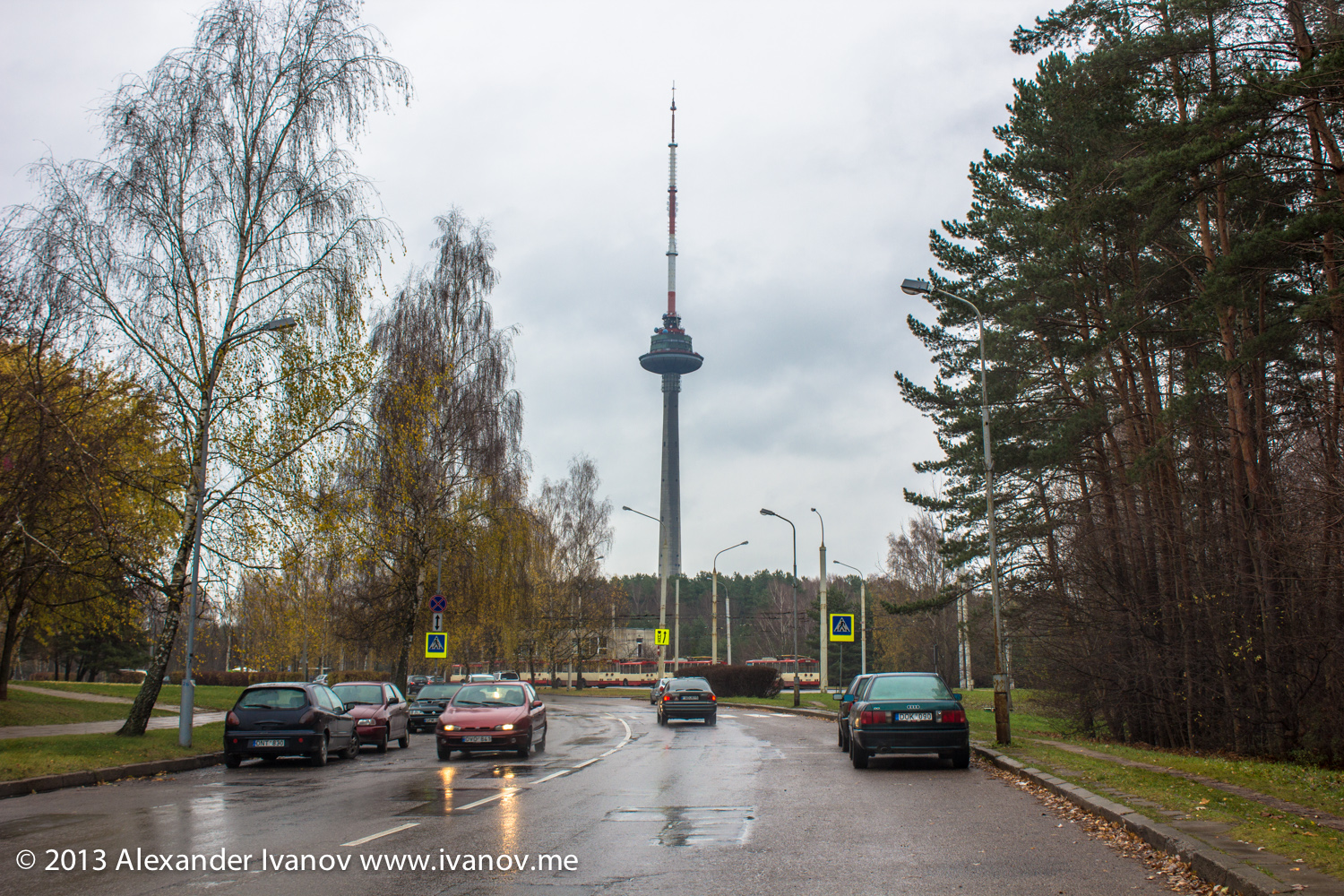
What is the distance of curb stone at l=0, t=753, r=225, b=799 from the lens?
13.2 m

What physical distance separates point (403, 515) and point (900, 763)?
61.2 ft

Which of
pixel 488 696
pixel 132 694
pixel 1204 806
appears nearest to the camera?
pixel 1204 806

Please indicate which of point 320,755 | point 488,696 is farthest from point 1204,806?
point 320,755

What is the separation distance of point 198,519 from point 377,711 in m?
5.80

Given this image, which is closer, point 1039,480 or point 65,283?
point 65,283

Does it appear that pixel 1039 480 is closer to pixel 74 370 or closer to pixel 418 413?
pixel 418 413

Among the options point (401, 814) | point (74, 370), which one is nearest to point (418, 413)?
point (74, 370)

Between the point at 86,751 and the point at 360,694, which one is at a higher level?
the point at 360,694

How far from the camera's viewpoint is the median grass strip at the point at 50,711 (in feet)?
83.0

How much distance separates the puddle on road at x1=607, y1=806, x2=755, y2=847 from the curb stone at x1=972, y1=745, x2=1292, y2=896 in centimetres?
352

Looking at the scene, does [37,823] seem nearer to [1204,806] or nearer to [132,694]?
[1204,806]

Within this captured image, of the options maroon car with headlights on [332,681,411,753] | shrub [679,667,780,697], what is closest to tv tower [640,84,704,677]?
shrub [679,667,780,697]

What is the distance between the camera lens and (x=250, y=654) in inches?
846

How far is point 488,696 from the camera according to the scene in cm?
1991
